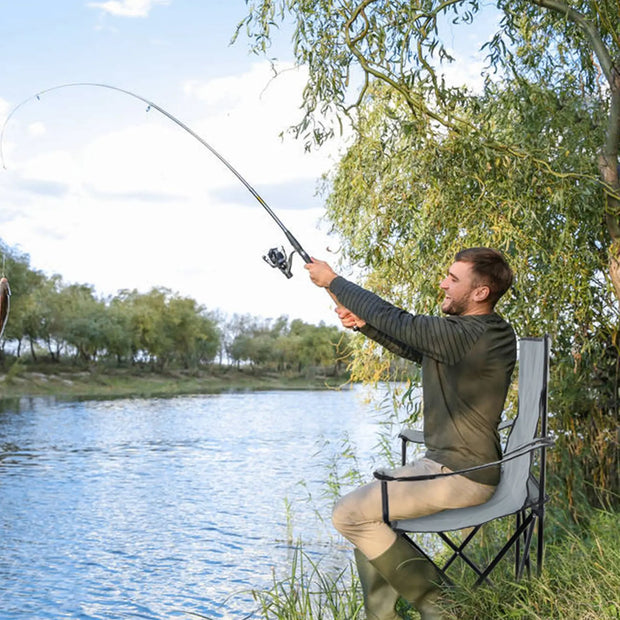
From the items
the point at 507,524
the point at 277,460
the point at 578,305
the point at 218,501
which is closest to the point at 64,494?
the point at 218,501

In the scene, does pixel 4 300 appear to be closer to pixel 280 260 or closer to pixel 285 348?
pixel 280 260

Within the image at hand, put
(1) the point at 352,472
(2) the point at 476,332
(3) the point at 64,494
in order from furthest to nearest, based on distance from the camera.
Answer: (3) the point at 64,494 → (1) the point at 352,472 → (2) the point at 476,332

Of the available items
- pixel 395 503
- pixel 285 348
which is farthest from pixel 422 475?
pixel 285 348

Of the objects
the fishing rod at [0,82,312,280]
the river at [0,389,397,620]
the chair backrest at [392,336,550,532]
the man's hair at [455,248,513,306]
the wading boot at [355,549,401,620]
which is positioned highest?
the fishing rod at [0,82,312,280]

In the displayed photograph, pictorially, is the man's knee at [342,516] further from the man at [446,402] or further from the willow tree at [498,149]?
the willow tree at [498,149]

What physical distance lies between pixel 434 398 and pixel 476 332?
0.25 meters

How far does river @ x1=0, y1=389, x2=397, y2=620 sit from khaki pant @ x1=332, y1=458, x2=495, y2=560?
151cm

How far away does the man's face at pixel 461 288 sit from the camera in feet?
8.63

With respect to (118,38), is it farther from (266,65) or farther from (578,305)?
(578,305)

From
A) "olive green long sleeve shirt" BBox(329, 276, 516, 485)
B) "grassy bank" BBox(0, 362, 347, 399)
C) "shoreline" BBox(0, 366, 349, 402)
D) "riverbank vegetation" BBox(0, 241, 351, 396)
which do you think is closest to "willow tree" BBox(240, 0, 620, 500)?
"olive green long sleeve shirt" BBox(329, 276, 516, 485)

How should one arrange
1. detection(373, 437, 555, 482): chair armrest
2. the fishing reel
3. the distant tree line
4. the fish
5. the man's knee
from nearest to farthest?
the fish → detection(373, 437, 555, 482): chair armrest → the man's knee → the fishing reel → the distant tree line

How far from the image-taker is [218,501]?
11.0 metres

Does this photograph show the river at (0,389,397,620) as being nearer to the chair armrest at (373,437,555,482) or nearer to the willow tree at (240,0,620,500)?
the chair armrest at (373,437,555,482)

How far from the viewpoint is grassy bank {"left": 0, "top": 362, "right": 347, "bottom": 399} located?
38.9m
